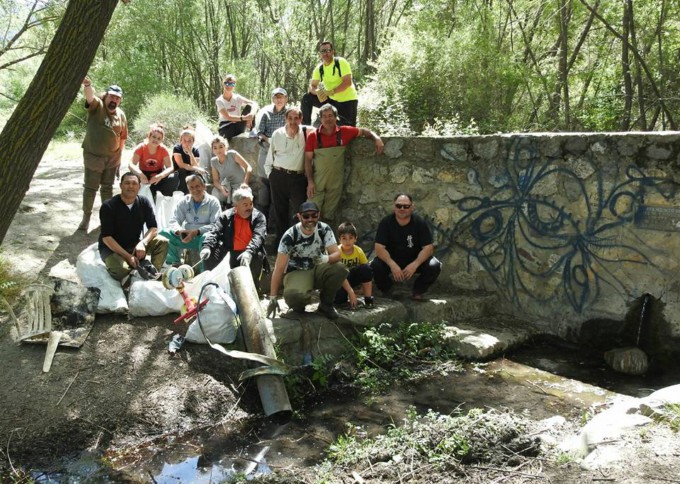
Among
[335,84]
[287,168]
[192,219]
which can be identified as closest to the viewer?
[192,219]

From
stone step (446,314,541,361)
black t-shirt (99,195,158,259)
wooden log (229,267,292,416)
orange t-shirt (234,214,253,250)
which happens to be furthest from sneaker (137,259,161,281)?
stone step (446,314,541,361)

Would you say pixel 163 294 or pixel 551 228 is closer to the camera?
pixel 163 294

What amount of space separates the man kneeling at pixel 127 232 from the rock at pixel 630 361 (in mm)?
4179

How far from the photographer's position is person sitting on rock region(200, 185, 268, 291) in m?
5.80

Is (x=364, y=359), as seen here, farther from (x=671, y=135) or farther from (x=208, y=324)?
(x=671, y=135)

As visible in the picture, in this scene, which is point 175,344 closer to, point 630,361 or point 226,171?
point 226,171

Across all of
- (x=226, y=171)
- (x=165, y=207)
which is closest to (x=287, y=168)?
(x=226, y=171)

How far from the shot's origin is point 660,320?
17.7ft

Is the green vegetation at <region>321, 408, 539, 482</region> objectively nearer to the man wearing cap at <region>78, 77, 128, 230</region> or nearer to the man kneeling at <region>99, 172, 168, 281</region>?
the man kneeling at <region>99, 172, 168, 281</region>

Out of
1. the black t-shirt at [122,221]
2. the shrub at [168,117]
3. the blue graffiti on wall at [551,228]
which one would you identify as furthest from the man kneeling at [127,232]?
the shrub at [168,117]

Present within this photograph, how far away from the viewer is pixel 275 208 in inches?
274

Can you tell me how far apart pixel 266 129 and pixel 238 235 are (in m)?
2.25

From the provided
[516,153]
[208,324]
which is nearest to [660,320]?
[516,153]

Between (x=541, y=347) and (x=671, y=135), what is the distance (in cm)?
220
